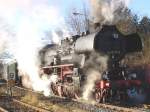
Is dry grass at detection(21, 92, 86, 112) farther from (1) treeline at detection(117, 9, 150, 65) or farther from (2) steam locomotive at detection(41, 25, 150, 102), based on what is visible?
(1) treeline at detection(117, 9, 150, 65)

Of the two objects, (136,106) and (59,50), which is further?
(59,50)

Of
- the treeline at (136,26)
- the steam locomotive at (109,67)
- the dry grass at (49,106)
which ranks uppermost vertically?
the treeline at (136,26)

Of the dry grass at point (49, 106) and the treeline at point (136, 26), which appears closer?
the dry grass at point (49, 106)

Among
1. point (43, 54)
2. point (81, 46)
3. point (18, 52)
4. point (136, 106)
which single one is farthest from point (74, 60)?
point (18, 52)

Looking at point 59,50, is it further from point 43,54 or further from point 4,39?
point 4,39

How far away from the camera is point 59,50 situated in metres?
23.6

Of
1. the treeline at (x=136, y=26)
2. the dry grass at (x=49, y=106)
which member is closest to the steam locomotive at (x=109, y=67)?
the dry grass at (x=49, y=106)

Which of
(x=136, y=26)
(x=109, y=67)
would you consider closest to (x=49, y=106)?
(x=109, y=67)

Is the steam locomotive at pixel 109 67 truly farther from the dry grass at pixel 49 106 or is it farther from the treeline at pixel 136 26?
the treeline at pixel 136 26

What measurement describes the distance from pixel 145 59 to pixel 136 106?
12.9 m

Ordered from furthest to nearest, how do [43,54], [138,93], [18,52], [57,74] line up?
[18,52]
[43,54]
[57,74]
[138,93]

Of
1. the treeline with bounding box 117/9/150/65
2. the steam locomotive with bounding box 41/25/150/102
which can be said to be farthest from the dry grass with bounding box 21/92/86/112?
the treeline with bounding box 117/9/150/65

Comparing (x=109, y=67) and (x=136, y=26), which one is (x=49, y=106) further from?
(x=136, y=26)

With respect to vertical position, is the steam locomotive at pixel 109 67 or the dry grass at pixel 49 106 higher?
the steam locomotive at pixel 109 67
